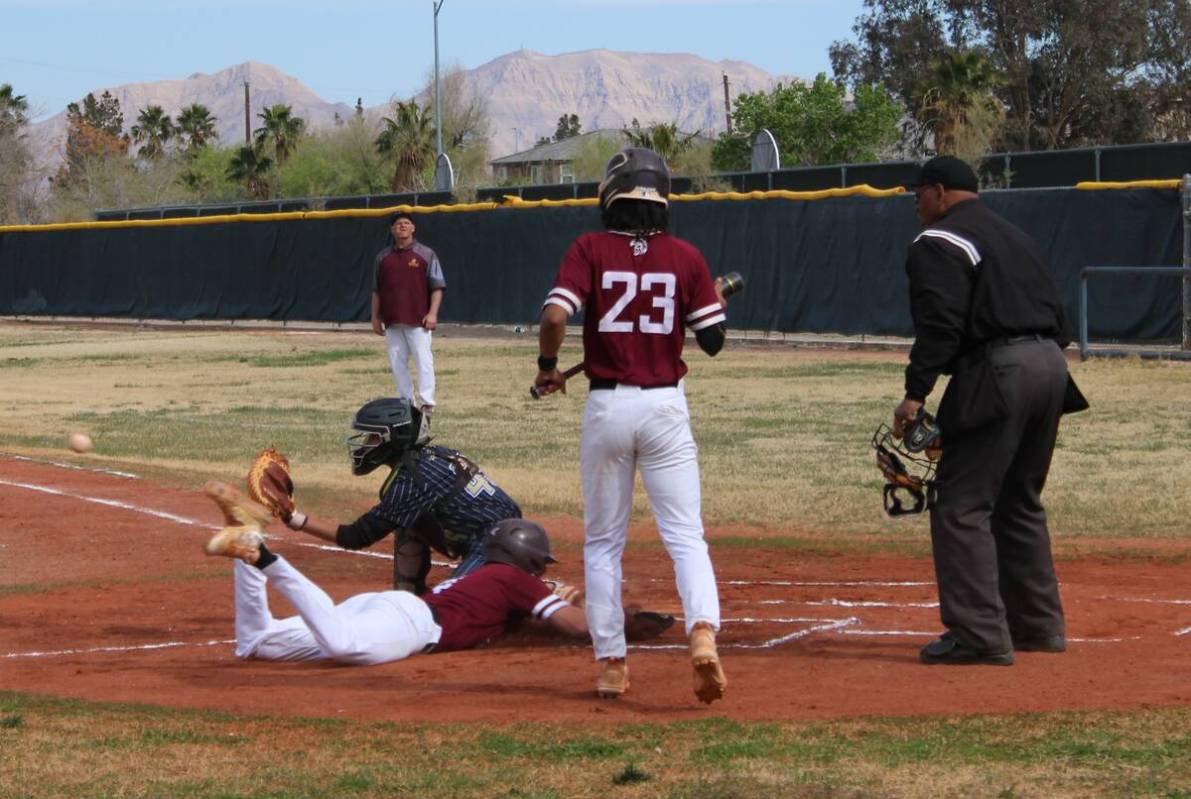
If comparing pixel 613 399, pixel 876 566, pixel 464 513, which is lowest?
pixel 876 566

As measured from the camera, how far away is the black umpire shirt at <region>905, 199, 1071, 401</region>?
269 inches

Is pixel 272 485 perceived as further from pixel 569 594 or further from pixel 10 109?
pixel 10 109

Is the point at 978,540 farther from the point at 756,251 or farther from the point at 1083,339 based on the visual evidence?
the point at 756,251

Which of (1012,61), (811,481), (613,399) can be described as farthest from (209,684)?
(1012,61)

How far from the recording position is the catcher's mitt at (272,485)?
727 cm

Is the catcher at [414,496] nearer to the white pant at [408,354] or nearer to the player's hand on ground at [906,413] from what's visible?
the player's hand on ground at [906,413]

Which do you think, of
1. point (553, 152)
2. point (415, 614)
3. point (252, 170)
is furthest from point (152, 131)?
point (415, 614)

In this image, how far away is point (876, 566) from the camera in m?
10.0

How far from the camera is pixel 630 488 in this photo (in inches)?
260

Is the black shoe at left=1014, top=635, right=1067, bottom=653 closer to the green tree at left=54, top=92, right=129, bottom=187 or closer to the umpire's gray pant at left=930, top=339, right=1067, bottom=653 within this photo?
the umpire's gray pant at left=930, top=339, right=1067, bottom=653

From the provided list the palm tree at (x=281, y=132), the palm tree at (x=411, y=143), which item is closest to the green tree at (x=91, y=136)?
the palm tree at (x=281, y=132)

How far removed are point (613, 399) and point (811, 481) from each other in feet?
23.4

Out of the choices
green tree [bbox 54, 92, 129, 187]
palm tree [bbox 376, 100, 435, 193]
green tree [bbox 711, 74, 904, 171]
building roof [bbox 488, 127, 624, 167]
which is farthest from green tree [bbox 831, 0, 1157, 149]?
green tree [bbox 54, 92, 129, 187]

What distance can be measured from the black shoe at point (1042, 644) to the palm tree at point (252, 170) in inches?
2746
